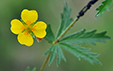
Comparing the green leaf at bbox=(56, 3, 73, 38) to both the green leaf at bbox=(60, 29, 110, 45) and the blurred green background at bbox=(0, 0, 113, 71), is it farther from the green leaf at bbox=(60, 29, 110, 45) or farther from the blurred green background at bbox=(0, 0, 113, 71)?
the blurred green background at bbox=(0, 0, 113, 71)

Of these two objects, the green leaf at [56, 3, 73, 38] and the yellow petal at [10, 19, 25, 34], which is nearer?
the yellow petal at [10, 19, 25, 34]

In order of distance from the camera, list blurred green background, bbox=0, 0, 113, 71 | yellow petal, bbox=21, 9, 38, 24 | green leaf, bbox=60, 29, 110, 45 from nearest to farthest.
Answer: yellow petal, bbox=21, 9, 38, 24, green leaf, bbox=60, 29, 110, 45, blurred green background, bbox=0, 0, 113, 71

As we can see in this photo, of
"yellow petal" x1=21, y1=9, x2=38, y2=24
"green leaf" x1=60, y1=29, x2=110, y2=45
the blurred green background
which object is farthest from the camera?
the blurred green background

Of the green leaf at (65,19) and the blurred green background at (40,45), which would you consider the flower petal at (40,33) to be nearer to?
the green leaf at (65,19)

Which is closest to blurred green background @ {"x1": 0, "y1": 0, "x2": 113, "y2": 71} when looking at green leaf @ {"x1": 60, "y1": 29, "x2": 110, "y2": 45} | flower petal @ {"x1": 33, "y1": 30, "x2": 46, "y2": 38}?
green leaf @ {"x1": 60, "y1": 29, "x2": 110, "y2": 45}

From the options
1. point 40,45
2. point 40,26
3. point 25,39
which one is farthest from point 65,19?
point 40,45

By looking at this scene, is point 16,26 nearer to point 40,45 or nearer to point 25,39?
point 25,39

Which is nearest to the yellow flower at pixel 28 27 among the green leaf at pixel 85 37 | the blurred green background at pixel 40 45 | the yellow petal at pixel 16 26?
the yellow petal at pixel 16 26
